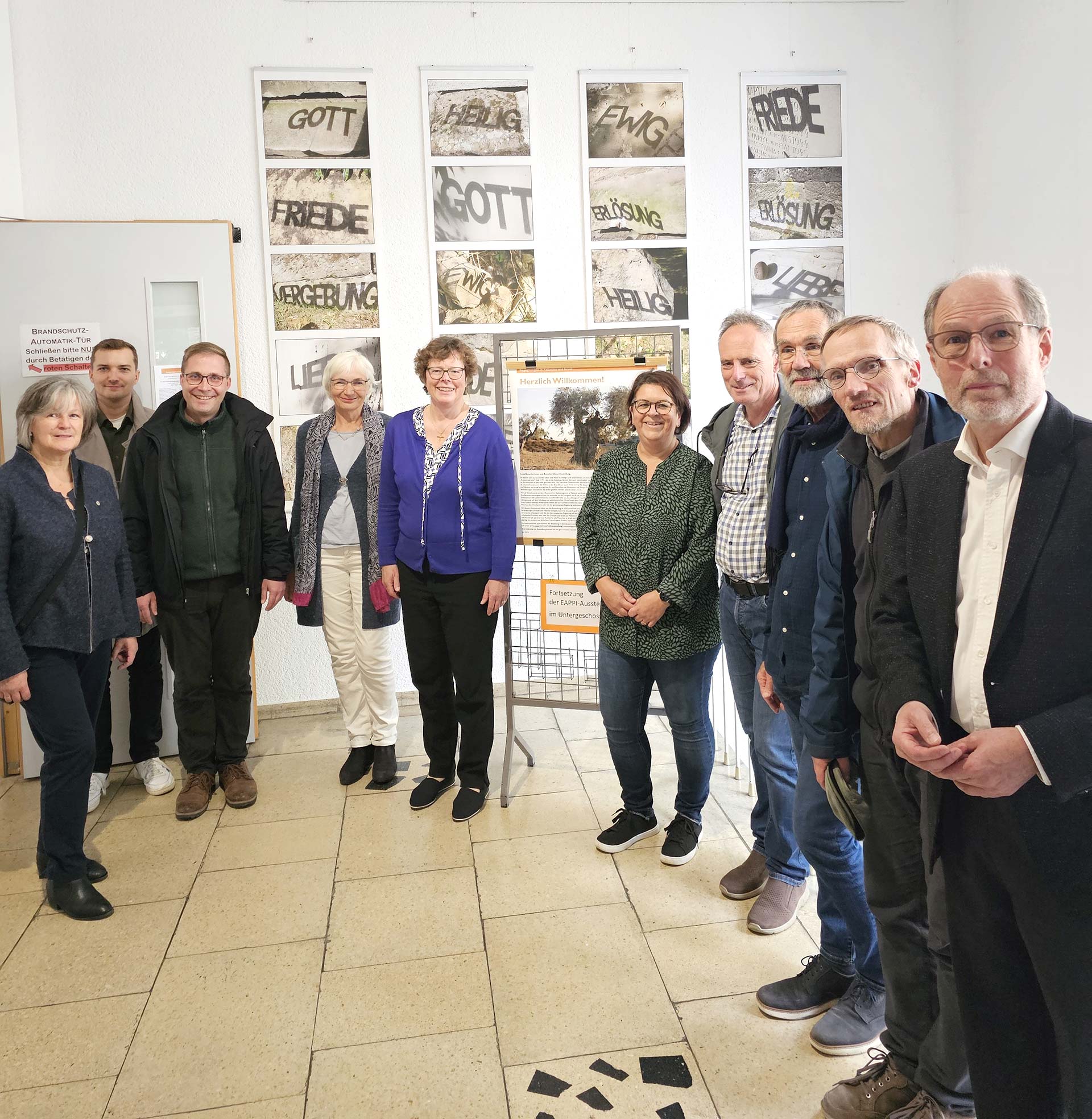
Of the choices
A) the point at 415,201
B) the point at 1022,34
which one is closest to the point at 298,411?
the point at 415,201

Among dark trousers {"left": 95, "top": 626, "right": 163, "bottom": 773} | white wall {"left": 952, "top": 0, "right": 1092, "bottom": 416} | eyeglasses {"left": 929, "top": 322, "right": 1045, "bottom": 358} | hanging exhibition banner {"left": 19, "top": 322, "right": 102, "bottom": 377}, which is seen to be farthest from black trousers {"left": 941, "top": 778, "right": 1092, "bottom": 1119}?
hanging exhibition banner {"left": 19, "top": 322, "right": 102, "bottom": 377}

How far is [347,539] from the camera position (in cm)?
359

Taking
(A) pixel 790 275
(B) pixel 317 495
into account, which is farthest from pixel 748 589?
(A) pixel 790 275

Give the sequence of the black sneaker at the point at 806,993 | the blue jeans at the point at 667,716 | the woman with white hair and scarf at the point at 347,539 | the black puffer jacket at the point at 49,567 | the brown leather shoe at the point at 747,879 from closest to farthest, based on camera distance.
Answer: the black sneaker at the point at 806,993, the black puffer jacket at the point at 49,567, the brown leather shoe at the point at 747,879, the blue jeans at the point at 667,716, the woman with white hair and scarf at the point at 347,539

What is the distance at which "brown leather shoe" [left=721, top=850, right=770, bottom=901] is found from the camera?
2750mm

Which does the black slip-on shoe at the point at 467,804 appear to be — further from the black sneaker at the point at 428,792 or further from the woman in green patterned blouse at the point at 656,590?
the woman in green patterned blouse at the point at 656,590

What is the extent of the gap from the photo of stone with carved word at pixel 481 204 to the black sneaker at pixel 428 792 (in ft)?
8.32

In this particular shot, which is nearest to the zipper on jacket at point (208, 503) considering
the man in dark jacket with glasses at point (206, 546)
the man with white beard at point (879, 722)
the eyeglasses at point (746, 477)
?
the man in dark jacket with glasses at point (206, 546)

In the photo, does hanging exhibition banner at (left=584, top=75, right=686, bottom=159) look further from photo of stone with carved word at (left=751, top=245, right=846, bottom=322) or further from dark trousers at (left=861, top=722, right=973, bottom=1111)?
dark trousers at (left=861, top=722, right=973, bottom=1111)

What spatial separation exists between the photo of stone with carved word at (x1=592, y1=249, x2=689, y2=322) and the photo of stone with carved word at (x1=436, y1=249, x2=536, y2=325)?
34cm

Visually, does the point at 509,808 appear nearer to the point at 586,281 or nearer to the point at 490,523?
the point at 490,523

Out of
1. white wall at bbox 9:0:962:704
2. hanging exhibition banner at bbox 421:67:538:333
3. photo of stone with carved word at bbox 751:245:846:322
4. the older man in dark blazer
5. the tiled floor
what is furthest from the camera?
photo of stone with carved word at bbox 751:245:846:322

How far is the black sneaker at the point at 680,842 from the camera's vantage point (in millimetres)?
2965

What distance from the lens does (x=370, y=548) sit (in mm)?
3576
